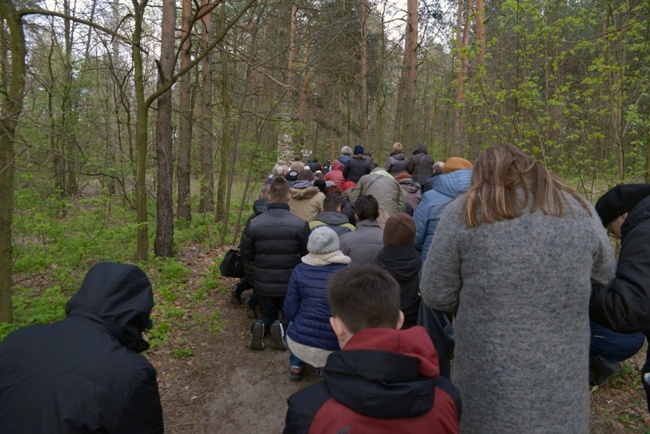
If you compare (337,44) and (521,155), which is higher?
(337,44)

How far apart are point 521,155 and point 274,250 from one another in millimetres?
3427

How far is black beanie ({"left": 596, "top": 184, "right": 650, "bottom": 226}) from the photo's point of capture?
2.24 meters

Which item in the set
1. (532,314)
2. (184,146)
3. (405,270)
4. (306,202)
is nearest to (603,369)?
(405,270)

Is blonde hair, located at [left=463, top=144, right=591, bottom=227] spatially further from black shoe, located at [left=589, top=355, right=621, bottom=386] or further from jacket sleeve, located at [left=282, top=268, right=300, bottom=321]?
black shoe, located at [left=589, top=355, right=621, bottom=386]

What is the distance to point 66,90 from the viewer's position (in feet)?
37.6

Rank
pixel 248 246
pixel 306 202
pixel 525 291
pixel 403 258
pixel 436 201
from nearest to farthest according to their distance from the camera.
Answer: pixel 525 291, pixel 403 258, pixel 436 201, pixel 248 246, pixel 306 202

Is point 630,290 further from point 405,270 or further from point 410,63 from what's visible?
point 410,63

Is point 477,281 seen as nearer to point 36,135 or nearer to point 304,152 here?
point 36,135

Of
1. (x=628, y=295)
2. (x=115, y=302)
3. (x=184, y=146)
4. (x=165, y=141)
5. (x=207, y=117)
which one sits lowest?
(x=115, y=302)

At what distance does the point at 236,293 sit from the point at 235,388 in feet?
6.68

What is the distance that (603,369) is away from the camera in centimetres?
374

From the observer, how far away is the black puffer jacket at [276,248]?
483 centimetres

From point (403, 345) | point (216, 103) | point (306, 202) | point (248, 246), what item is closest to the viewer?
point (403, 345)

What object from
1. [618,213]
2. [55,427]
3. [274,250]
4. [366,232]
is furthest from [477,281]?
[274,250]
